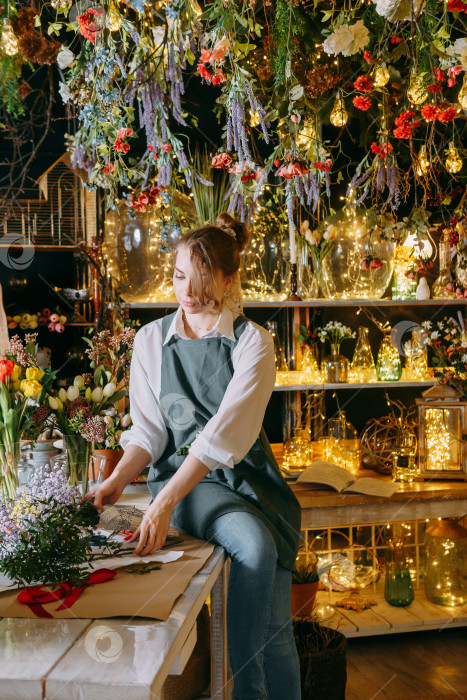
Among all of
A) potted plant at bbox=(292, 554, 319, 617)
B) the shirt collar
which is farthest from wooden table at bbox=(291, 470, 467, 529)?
the shirt collar

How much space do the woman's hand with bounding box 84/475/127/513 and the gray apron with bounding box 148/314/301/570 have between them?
7.0 inches

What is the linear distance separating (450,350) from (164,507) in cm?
206

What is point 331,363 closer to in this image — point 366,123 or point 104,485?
point 366,123

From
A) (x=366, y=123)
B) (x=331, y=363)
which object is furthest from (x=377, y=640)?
(x=366, y=123)

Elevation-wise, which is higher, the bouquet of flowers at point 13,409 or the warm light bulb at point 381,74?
the warm light bulb at point 381,74

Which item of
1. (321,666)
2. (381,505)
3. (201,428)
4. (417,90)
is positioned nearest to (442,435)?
(381,505)

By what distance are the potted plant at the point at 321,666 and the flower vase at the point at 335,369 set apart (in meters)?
1.13

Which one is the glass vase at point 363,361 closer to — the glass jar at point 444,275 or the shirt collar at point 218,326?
the glass jar at point 444,275

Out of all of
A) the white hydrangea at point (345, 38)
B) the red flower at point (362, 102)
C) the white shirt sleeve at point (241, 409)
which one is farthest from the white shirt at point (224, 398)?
the red flower at point (362, 102)

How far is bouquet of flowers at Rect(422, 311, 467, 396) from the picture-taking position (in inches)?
120

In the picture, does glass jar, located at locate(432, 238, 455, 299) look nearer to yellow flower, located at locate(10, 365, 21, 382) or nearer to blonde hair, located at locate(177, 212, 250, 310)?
blonde hair, located at locate(177, 212, 250, 310)

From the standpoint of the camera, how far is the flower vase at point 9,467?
1.55 m

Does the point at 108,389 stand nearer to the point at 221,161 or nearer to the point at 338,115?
the point at 221,161

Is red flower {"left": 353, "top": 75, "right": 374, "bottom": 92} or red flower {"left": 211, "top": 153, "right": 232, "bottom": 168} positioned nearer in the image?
red flower {"left": 353, "top": 75, "right": 374, "bottom": 92}
